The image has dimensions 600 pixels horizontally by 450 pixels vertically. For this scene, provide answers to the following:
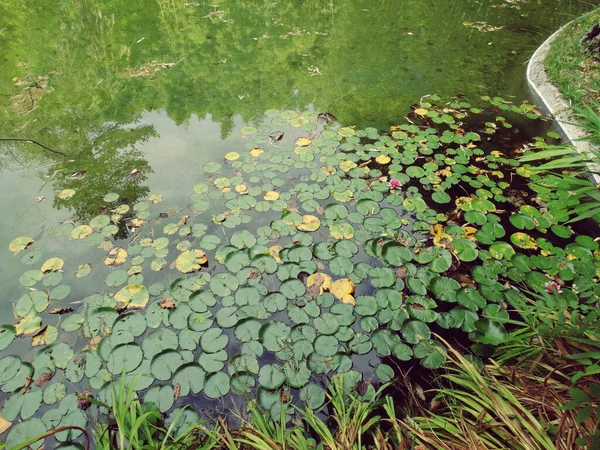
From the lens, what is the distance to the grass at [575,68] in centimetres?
342

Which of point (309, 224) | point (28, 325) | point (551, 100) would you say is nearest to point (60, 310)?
point (28, 325)

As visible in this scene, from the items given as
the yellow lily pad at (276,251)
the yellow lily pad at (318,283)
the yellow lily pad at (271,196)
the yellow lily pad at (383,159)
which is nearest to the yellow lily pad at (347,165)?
the yellow lily pad at (383,159)

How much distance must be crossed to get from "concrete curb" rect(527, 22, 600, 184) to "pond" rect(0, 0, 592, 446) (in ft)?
1.02

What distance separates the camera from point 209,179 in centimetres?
289

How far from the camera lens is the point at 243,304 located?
2035 millimetres

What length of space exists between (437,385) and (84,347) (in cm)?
186

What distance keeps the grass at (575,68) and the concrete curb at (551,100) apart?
0.06 m

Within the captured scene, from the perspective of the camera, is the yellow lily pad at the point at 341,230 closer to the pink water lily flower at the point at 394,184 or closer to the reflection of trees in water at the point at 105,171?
the pink water lily flower at the point at 394,184

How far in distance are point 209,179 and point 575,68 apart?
409 cm

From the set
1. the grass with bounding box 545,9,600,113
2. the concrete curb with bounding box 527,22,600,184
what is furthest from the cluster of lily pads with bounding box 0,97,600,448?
the grass with bounding box 545,9,600,113

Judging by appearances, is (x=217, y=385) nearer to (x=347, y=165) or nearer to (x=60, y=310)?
(x=60, y=310)

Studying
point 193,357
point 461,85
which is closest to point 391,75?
point 461,85

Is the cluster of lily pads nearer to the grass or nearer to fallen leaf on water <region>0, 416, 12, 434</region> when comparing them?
fallen leaf on water <region>0, 416, 12, 434</region>

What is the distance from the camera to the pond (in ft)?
6.14
